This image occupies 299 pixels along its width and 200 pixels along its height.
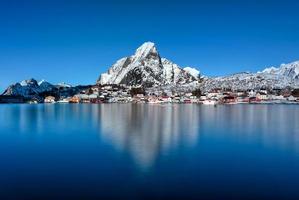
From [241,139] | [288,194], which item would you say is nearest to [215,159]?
[288,194]

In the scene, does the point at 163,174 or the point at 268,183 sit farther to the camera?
the point at 163,174

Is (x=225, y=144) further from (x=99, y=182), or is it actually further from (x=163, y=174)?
(x=99, y=182)

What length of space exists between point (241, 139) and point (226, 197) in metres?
20.2

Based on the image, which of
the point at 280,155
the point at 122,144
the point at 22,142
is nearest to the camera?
the point at 280,155

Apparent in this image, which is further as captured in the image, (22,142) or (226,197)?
(22,142)

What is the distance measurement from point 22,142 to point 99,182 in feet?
57.2

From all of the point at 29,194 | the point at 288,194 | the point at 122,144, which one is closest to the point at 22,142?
the point at 122,144

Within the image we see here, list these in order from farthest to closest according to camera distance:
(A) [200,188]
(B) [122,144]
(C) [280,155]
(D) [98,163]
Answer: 1. (B) [122,144]
2. (C) [280,155]
3. (D) [98,163]
4. (A) [200,188]

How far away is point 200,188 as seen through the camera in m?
16.2

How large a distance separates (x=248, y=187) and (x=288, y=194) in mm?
1597

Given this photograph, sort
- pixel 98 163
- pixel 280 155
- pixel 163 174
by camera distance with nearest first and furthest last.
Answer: pixel 163 174, pixel 98 163, pixel 280 155

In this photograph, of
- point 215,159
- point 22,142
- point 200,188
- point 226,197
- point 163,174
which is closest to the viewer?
point 226,197

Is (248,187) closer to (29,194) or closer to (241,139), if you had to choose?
(29,194)

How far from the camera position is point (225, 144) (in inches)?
1216
